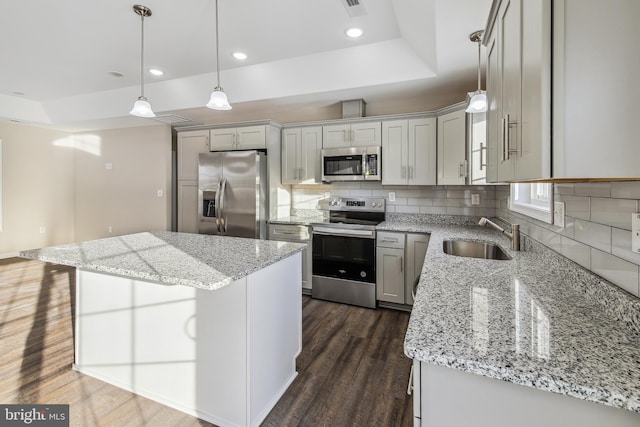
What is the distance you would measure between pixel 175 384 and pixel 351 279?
2018 millimetres

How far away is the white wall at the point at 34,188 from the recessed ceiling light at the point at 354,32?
601cm

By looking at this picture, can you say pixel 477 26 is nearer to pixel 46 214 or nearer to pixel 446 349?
pixel 446 349

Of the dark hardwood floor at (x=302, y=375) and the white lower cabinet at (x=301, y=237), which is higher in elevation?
the white lower cabinet at (x=301, y=237)

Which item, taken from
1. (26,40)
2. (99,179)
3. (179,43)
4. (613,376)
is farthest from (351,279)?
(99,179)

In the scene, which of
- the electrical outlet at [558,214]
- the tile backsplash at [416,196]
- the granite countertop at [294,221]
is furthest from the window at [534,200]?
the granite countertop at [294,221]

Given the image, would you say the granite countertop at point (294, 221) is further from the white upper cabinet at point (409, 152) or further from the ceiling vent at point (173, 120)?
the ceiling vent at point (173, 120)

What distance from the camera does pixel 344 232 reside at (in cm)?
331

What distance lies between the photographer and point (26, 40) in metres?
2.93

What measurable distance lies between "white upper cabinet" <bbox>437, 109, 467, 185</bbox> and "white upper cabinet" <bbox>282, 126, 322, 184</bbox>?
1.41m

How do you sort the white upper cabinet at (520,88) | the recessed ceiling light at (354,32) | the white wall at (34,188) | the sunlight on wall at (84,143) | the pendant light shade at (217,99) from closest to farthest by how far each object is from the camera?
the white upper cabinet at (520,88)
the pendant light shade at (217,99)
the recessed ceiling light at (354,32)
the white wall at (34,188)
the sunlight on wall at (84,143)

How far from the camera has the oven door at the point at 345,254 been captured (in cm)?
323

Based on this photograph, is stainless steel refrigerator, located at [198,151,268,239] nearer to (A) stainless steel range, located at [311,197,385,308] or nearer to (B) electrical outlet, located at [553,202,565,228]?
(A) stainless steel range, located at [311,197,385,308]

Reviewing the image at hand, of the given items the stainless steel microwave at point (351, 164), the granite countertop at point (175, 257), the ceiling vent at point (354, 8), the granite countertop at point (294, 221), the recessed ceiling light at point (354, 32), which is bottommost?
the granite countertop at point (175, 257)

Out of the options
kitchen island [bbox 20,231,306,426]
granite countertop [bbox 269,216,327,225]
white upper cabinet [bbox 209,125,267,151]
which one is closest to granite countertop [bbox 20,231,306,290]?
kitchen island [bbox 20,231,306,426]
